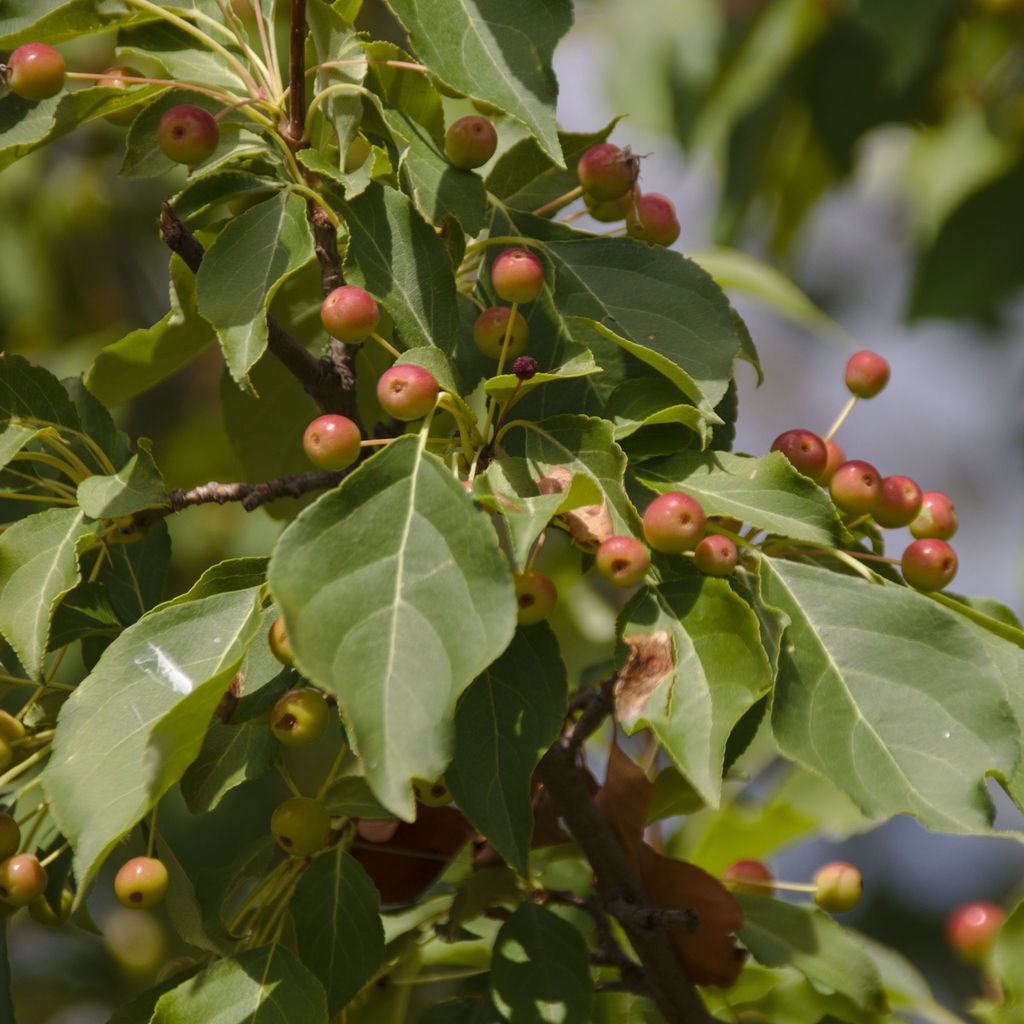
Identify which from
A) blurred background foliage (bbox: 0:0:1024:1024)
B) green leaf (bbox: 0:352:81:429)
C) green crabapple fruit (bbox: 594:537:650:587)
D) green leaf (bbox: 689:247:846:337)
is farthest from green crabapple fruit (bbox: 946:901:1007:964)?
green leaf (bbox: 0:352:81:429)

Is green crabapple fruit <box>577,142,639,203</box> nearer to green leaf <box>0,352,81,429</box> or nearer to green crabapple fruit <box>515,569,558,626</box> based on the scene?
green crabapple fruit <box>515,569,558,626</box>

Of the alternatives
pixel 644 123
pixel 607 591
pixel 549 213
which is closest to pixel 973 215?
pixel 644 123

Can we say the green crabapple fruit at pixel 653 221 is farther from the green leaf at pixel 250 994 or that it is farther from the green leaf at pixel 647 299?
the green leaf at pixel 250 994

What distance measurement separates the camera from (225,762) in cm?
116

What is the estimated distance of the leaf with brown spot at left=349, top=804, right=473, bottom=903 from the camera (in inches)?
54.1

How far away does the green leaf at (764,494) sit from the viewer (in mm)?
1098

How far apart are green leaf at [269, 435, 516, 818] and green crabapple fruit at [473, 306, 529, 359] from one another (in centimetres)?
20

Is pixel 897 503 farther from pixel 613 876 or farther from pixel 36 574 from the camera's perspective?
pixel 36 574

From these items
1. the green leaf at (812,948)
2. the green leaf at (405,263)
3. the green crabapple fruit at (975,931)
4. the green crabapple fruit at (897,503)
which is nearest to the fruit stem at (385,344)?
the green leaf at (405,263)

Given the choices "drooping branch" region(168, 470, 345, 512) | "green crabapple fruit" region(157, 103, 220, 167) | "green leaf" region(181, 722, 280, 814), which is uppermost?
"green crabapple fruit" region(157, 103, 220, 167)

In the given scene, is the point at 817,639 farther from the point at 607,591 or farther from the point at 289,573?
the point at 607,591

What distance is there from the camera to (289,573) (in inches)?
36.2

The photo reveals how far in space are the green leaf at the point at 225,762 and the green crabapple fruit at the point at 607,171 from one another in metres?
0.54

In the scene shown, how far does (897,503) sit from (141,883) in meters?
0.71
